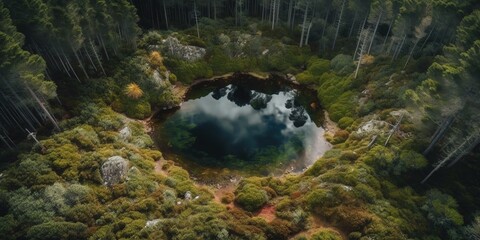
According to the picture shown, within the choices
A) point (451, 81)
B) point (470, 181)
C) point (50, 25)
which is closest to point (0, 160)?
point (50, 25)

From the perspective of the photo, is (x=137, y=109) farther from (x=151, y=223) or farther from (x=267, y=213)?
(x=267, y=213)

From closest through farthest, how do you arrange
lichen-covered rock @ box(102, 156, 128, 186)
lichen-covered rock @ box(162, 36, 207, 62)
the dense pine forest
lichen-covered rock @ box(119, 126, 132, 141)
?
the dense pine forest, lichen-covered rock @ box(102, 156, 128, 186), lichen-covered rock @ box(119, 126, 132, 141), lichen-covered rock @ box(162, 36, 207, 62)

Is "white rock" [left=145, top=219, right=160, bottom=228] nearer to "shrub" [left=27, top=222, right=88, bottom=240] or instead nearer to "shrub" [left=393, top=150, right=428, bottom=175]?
"shrub" [left=27, top=222, right=88, bottom=240]

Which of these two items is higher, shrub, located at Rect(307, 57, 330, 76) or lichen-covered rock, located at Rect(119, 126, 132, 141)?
shrub, located at Rect(307, 57, 330, 76)

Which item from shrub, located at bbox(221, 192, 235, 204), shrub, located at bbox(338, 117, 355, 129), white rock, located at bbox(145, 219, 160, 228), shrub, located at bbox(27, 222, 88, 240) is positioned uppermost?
shrub, located at bbox(27, 222, 88, 240)

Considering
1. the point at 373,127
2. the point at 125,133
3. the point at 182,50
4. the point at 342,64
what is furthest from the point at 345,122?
the point at 125,133

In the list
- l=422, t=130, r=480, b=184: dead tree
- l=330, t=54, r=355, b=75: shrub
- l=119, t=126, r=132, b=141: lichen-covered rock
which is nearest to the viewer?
l=422, t=130, r=480, b=184: dead tree

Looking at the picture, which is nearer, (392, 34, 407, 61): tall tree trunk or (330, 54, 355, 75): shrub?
(392, 34, 407, 61): tall tree trunk

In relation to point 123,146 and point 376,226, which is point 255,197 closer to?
point 376,226

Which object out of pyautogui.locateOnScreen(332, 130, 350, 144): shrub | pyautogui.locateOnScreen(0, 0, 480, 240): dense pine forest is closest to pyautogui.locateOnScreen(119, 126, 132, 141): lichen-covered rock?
pyautogui.locateOnScreen(0, 0, 480, 240): dense pine forest
